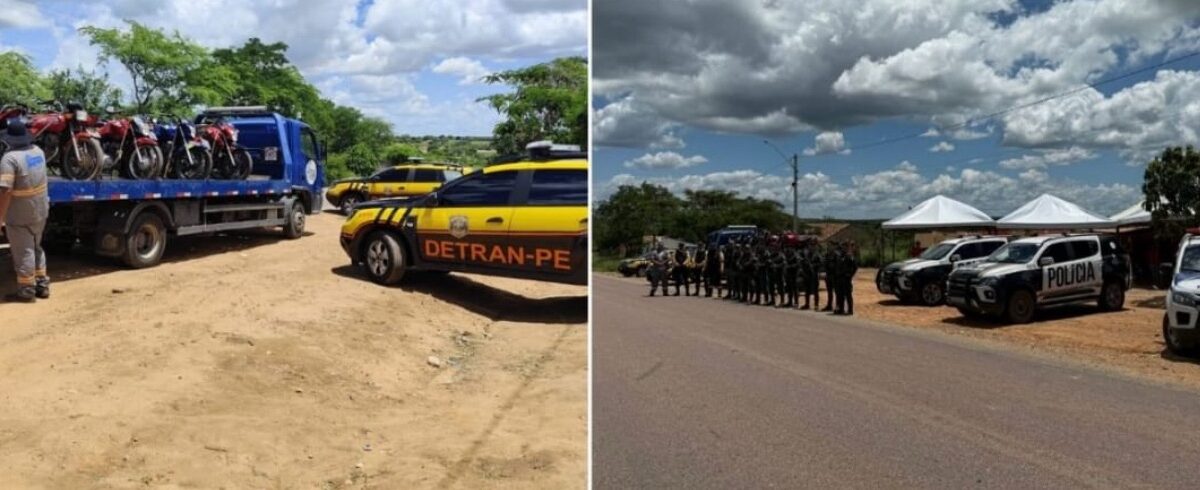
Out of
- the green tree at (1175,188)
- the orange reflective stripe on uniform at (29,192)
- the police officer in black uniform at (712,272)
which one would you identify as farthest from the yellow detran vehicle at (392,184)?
the green tree at (1175,188)

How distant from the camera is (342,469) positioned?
14.6 ft

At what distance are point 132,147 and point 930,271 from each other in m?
10.8

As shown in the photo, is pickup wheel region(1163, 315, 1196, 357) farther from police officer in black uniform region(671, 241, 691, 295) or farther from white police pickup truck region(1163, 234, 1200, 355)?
police officer in black uniform region(671, 241, 691, 295)

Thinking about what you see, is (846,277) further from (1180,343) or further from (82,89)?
(82,89)

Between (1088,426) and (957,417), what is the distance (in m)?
0.55

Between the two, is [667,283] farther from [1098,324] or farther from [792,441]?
[1098,324]

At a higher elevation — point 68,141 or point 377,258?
point 68,141

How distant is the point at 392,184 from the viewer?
17.5m

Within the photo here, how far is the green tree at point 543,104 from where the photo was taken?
6.22 meters

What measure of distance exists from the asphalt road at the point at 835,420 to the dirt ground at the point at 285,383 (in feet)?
1.94

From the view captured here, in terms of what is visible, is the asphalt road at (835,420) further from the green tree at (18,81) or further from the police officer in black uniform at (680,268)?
the green tree at (18,81)

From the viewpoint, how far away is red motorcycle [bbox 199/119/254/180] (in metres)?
11.4

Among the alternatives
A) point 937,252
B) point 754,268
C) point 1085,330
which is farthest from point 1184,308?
point 937,252

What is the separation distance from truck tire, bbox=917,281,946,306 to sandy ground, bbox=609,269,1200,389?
0.46 ft
